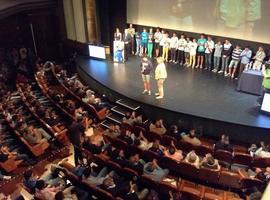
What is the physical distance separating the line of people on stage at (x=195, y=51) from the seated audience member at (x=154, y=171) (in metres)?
6.01

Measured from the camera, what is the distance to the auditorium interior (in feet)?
23.1

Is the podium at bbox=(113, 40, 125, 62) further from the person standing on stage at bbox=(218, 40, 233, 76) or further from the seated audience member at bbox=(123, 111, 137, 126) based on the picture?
the seated audience member at bbox=(123, 111, 137, 126)

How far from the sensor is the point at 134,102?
10531mm

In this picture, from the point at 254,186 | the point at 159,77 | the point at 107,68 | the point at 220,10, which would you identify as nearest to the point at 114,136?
the point at 159,77

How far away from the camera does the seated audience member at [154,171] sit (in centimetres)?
700

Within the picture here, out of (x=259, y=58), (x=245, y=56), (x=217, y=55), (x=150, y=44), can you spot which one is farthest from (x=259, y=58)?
(x=150, y=44)

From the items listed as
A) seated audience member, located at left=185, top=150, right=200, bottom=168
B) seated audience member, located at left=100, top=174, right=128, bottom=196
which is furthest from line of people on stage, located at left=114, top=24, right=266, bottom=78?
seated audience member, located at left=100, top=174, right=128, bottom=196

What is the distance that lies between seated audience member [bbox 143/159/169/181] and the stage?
2.66m

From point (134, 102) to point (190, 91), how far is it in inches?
79.0

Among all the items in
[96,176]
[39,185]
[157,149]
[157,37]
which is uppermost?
[157,37]

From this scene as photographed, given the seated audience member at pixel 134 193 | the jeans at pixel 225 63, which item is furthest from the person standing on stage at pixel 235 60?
the seated audience member at pixel 134 193

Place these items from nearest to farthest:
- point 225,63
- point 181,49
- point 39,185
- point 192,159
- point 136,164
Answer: point 39,185, point 136,164, point 192,159, point 225,63, point 181,49

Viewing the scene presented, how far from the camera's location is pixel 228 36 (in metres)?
12.7

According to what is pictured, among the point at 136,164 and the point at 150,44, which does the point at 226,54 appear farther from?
the point at 136,164
